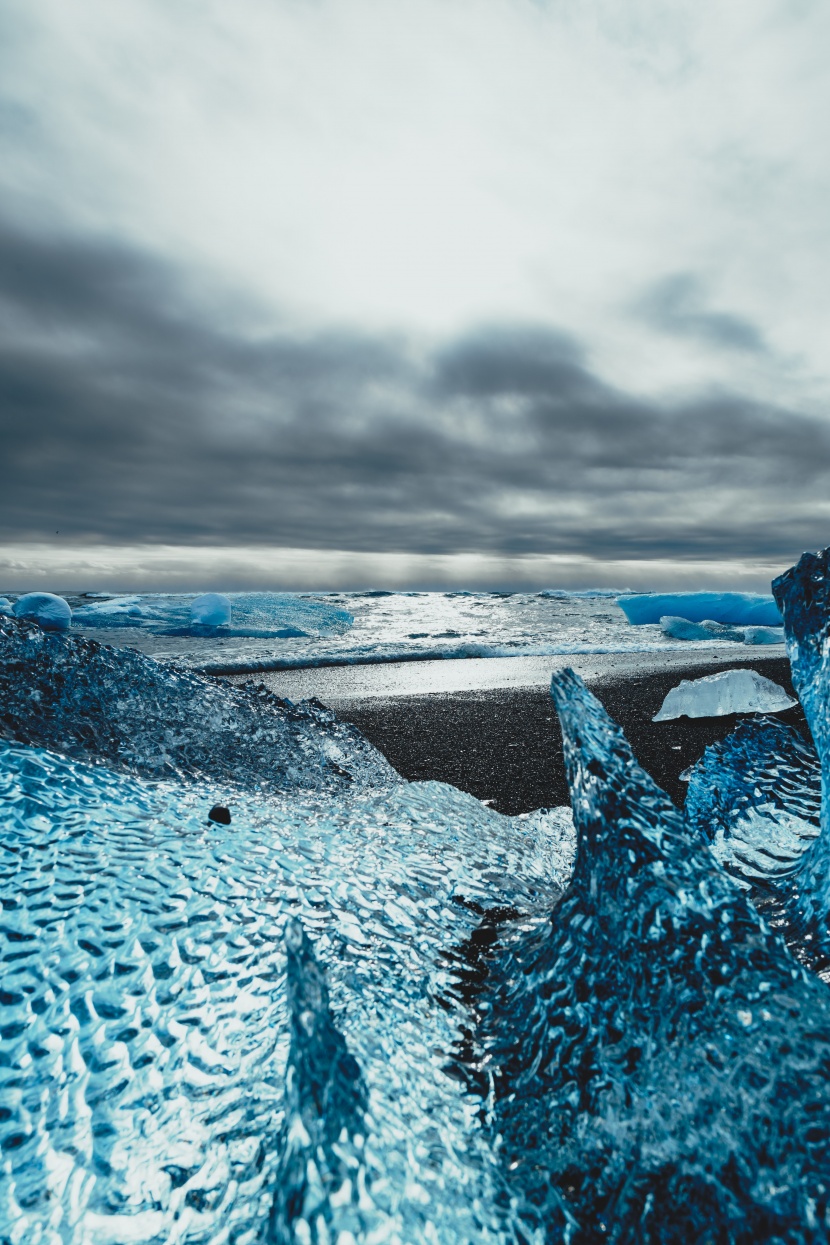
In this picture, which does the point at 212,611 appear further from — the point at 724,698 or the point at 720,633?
the point at 724,698

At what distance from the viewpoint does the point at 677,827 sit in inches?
26.5

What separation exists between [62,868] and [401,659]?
969 centimetres

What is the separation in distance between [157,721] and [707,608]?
68.5 ft

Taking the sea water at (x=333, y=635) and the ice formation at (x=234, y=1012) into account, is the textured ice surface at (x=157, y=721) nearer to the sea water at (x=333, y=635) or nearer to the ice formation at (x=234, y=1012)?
the ice formation at (x=234, y=1012)

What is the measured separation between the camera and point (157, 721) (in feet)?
5.27

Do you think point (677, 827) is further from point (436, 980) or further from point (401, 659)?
point (401, 659)

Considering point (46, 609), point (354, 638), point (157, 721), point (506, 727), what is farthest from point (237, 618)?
point (157, 721)

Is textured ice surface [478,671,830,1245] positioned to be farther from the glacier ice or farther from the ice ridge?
the glacier ice

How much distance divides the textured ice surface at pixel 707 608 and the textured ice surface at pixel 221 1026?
62.0 ft

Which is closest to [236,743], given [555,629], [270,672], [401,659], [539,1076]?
[539,1076]

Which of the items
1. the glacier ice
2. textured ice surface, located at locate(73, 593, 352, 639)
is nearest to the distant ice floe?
the glacier ice

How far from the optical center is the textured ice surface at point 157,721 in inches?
55.9

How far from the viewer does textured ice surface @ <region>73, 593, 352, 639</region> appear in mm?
15586

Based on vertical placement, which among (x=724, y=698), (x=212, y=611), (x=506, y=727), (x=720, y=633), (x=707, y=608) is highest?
(x=707, y=608)
